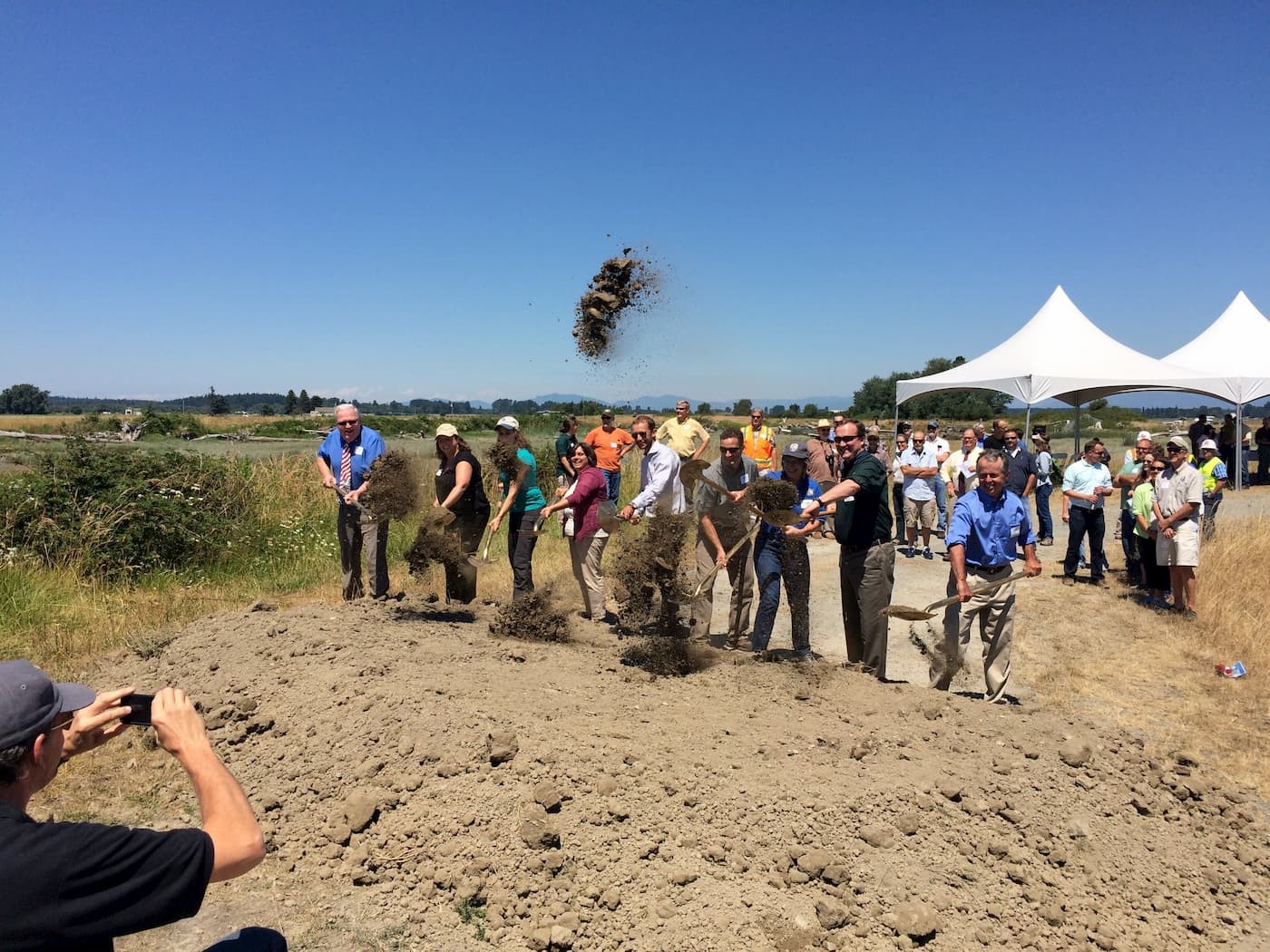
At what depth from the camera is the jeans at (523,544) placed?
7320mm

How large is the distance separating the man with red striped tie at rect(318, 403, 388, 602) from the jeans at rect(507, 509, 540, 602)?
1209 mm

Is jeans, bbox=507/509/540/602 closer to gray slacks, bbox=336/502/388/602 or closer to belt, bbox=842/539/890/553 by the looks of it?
gray slacks, bbox=336/502/388/602

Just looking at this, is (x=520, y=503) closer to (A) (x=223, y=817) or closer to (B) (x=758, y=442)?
(B) (x=758, y=442)

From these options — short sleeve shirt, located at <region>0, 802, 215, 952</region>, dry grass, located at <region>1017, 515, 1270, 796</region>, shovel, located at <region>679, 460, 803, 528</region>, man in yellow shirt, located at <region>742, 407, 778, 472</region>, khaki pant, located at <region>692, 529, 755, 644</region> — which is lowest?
dry grass, located at <region>1017, 515, 1270, 796</region>

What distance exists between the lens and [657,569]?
623 centimetres

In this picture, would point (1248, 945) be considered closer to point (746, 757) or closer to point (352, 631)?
point (746, 757)

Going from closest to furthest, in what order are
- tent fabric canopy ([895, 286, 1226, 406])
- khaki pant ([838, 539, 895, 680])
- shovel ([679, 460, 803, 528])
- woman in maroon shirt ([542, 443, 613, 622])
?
khaki pant ([838, 539, 895, 680]), shovel ([679, 460, 803, 528]), woman in maroon shirt ([542, 443, 613, 622]), tent fabric canopy ([895, 286, 1226, 406])

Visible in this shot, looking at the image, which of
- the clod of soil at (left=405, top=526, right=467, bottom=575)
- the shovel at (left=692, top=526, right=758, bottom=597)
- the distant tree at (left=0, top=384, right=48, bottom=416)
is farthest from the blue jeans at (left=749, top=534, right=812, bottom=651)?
the distant tree at (left=0, top=384, right=48, bottom=416)

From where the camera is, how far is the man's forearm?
6.03ft

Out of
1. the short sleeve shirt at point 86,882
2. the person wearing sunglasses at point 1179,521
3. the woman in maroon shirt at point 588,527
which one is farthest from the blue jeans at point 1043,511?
the short sleeve shirt at point 86,882

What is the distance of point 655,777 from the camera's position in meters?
4.04

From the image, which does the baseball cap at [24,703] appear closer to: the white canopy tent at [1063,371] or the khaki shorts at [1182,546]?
the khaki shorts at [1182,546]

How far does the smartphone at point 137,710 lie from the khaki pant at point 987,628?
5239mm

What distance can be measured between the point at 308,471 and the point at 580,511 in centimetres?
770
